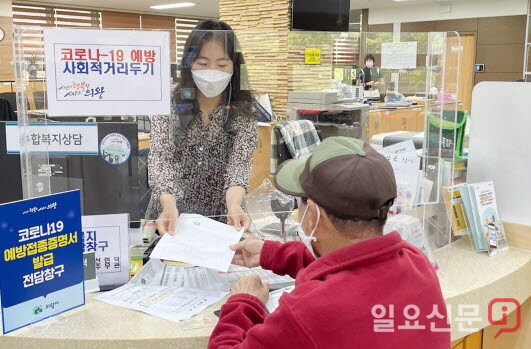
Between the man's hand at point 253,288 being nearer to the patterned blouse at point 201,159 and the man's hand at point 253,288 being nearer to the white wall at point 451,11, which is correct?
the patterned blouse at point 201,159

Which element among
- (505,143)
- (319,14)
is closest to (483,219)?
(505,143)

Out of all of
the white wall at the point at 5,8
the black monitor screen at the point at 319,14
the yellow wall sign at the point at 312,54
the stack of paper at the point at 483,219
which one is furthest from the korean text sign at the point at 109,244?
the white wall at the point at 5,8

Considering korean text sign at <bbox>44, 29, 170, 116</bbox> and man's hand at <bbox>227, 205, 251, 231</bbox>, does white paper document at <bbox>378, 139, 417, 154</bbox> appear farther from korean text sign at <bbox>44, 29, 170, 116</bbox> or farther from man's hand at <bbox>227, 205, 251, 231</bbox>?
korean text sign at <bbox>44, 29, 170, 116</bbox>

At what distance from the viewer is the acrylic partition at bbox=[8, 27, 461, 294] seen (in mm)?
1507

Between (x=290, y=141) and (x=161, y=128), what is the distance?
0.64m

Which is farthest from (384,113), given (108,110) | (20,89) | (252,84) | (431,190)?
(20,89)

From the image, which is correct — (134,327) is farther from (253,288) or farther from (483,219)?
(483,219)

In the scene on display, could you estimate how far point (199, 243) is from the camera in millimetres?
1558

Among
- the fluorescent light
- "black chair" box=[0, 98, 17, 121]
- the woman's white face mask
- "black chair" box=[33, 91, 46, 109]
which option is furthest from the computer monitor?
the fluorescent light

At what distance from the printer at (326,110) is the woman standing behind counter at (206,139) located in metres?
0.48

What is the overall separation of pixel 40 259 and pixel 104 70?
1.82 ft

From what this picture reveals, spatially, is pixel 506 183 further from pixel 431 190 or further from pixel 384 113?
pixel 384 113

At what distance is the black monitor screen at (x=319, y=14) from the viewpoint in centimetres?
504

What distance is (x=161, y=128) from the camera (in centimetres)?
169
